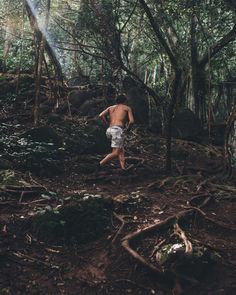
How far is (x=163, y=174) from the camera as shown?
9.59 meters

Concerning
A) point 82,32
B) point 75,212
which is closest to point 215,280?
point 75,212

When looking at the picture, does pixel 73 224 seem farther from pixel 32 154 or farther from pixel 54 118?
pixel 54 118

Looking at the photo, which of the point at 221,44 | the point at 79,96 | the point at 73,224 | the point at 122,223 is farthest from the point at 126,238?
the point at 221,44

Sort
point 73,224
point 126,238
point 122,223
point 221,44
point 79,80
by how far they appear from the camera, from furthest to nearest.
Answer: point 79,80 → point 221,44 → point 122,223 → point 73,224 → point 126,238

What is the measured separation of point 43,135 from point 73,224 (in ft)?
15.0

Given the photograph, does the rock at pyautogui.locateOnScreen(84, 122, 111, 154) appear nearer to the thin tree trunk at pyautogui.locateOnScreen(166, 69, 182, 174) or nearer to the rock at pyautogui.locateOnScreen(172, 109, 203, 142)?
the thin tree trunk at pyautogui.locateOnScreen(166, 69, 182, 174)

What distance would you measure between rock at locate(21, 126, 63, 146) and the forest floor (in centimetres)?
119

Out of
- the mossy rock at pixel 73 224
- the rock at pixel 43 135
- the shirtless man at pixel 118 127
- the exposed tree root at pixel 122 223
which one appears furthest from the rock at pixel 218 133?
the mossy rock at pixel 73 224

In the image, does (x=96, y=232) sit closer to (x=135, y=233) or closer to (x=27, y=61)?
(x=135, y=233)

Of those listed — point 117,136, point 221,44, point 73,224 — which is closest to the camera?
point 73,224

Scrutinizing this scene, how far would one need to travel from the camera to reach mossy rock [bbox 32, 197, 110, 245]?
5867 millimetres

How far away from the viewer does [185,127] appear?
14.2 meters

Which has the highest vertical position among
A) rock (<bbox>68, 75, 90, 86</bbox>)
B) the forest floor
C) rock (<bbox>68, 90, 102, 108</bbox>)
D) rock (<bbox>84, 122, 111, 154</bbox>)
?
rock (<bbox>68, 75, 90, 86</bbox>)

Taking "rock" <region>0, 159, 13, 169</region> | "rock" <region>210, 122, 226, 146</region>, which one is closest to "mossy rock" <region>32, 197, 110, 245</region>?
"rock" <region>0, 159, 13, 169</region>
